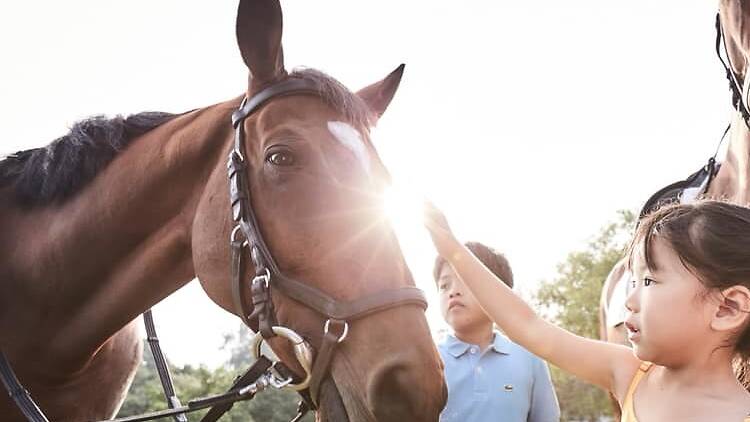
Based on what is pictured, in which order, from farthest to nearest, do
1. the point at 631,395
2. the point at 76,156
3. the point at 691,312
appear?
the point at 76,156 → the point at 631,395 → the point at 691,312

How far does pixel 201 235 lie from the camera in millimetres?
2939

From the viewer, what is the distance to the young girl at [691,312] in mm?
2307

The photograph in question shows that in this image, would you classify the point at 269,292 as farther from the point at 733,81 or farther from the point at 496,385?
the point at 733,81

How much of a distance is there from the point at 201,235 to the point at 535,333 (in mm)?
1339

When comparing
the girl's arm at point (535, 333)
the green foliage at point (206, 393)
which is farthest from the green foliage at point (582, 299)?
the girl's arm at point (535, 333)

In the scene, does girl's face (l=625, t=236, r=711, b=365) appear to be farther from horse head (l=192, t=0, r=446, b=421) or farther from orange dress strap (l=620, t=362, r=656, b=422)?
horse head (l=192, t=0, r=446, b=421)

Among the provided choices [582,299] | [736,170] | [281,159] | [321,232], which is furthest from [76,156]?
[582,299]

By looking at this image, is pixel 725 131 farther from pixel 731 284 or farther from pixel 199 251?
pixel 199 251

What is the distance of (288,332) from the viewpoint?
8.40 feet

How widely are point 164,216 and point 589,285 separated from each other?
30182mm

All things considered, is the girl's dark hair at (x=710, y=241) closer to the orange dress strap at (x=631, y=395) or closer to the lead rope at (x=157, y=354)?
the orange dress strap at (x=631, y=395)

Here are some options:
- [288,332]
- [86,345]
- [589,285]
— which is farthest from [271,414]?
[589,285]

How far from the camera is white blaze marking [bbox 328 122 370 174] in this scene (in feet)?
8.96

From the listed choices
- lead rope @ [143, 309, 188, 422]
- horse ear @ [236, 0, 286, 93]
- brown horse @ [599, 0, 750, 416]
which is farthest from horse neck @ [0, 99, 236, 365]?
brown horse @ [599, 0, 750, 416]
